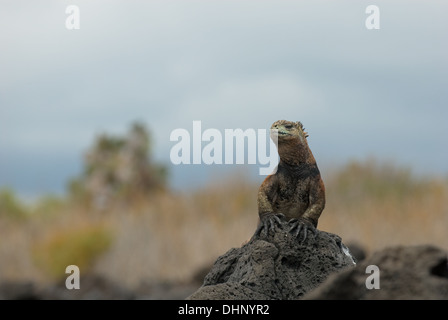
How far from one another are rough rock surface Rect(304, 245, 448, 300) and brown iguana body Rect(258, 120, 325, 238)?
150 centimetres

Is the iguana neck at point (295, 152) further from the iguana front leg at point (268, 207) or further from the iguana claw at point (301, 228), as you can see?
the iguana claw at point (301, 228)

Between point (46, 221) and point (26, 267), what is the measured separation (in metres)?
3.17

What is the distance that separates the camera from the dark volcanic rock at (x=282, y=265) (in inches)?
195

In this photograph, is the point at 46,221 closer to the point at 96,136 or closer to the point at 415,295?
the point at 96,136

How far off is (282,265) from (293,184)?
0.76 meters

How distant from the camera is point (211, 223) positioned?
889 inches

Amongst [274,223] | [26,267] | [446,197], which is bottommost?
[26,267]

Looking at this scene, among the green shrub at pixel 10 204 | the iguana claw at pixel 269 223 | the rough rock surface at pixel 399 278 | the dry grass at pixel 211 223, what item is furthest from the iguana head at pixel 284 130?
the green shrub at pixel 10 204

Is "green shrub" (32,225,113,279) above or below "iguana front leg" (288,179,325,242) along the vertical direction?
below

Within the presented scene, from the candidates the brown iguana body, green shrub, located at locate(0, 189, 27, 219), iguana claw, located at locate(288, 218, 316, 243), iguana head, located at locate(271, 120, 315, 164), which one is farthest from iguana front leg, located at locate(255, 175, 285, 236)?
green shrub, located at locate(0, 189, 27, 219)

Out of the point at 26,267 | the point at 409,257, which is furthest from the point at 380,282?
the point at 26,267

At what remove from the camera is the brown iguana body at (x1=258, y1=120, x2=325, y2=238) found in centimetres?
543

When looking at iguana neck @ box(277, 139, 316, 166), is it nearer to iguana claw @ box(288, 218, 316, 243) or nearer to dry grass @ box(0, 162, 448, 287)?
iguana claw @ box(288, 218, 316, 243)

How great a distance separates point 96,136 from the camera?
32.2 m
